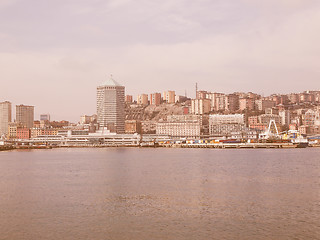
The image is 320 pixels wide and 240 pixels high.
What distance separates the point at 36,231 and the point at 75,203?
810cm

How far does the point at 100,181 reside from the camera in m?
47.6

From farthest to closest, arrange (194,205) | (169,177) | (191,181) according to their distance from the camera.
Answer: (169,177) → (191,181) → (194,205)

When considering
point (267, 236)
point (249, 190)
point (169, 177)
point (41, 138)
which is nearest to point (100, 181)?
point (169, 177)

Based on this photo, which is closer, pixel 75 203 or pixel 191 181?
pixel 75 203

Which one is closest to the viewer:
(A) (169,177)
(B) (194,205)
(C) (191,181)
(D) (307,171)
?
(B) (194,205)

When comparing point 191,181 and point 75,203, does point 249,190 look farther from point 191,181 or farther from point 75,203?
point 75,203

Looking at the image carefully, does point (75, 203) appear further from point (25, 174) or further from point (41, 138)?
point (41, 138)

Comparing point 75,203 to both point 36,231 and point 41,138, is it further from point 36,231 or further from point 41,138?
point 41,138

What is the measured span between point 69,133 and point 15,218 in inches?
6809

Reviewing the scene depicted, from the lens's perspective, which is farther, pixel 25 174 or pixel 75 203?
pixel 25 174

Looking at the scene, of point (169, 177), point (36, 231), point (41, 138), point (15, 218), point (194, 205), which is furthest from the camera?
point (41, 138)

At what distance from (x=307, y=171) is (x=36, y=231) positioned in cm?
4120

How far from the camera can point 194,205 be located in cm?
3216

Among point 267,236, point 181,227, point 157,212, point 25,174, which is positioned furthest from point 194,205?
point 25,174
